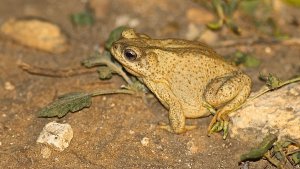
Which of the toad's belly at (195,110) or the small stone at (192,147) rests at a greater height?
the toad's belly at (195,110)

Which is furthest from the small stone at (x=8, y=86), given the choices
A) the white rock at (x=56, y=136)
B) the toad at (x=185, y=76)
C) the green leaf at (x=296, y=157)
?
the green leaf at (x=296, y=157)

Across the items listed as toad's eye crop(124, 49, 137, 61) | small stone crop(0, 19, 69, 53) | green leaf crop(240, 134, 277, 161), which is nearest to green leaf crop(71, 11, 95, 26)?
small stone crop(0, 19, 69, 53)

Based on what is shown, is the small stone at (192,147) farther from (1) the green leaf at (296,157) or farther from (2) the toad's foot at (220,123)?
(1) the green leaf at (296,157)

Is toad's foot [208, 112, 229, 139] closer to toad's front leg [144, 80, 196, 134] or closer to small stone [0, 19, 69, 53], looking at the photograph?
toad's front leg [144, 80, 196, 134]

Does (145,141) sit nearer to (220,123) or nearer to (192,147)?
(192,147)

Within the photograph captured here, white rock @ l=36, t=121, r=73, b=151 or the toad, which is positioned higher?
the toad

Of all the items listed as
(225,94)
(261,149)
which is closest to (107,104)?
(225,94)
